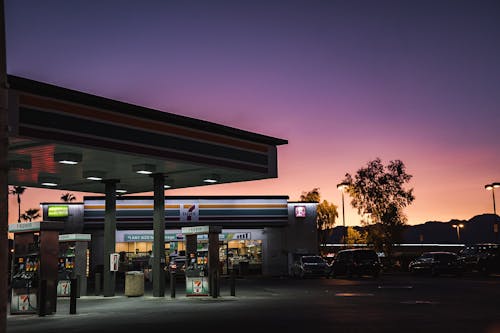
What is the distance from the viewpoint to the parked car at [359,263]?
4062 centimetres

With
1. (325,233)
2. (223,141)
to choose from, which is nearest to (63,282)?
(223,141)

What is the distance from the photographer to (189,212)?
49719 millimetres

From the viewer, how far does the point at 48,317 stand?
18031mm

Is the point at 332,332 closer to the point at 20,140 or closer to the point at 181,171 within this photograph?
the point at 20,140

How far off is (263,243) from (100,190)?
70.7 feet

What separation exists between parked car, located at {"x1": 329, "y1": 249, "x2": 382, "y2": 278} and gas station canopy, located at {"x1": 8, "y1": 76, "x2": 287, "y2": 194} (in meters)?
15.2

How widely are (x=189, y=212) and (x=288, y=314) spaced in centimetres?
3285

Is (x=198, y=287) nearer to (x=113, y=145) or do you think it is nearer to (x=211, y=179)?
(x=211, y=179)

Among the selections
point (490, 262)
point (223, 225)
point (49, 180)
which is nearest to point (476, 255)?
point (490, 262)

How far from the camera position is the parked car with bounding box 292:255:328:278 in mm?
42688

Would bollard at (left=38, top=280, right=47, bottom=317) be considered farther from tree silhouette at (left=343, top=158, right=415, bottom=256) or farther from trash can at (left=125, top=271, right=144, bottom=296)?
tree silhouette at (left=343, top=158, right=415, bottom=256)

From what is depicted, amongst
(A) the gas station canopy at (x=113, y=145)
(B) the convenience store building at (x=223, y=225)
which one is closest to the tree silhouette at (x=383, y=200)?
(B) the convenience store building at (x=223, y=225)

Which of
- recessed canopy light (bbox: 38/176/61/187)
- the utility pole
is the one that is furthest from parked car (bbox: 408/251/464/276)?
the utility pole

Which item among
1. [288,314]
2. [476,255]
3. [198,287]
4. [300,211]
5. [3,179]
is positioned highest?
[300,211]
